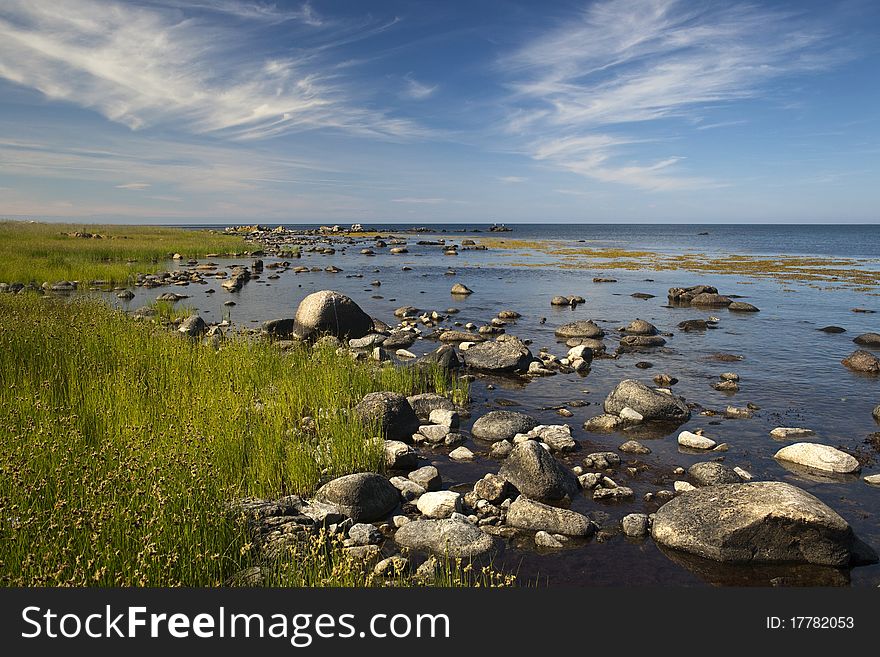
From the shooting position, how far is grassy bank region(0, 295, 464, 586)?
572 centimetres

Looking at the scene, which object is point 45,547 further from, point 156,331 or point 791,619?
point 156,331

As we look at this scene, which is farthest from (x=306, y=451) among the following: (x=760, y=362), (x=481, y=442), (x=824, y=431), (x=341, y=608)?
(x=760, y=362)

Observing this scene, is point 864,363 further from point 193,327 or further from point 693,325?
point 193,327

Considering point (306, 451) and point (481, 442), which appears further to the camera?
point (481, 442)

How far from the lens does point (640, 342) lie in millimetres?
23656

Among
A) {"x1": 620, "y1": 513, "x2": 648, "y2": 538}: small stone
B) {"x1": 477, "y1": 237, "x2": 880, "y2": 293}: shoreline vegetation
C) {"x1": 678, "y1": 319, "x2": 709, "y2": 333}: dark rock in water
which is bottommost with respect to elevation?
{"x1": 620, "y1": 513, "x2": 648, "y2": 538}: small stone

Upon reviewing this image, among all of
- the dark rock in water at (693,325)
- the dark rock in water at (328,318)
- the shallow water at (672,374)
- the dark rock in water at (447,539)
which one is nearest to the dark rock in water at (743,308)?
the shallow water at (672,374)

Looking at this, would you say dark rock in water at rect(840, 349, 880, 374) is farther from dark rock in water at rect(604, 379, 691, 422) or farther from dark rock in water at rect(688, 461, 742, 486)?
dark rock in water at rect(688, 461, 742, 486)

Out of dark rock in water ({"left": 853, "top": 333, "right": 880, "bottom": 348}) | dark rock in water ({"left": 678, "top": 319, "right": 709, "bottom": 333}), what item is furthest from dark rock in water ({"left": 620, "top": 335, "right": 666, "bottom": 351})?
dark rock in water ({"left": 853, "top": 333, "right": 880, "bottom": 348})

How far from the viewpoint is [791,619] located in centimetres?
542

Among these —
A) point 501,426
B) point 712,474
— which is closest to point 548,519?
point 712,474

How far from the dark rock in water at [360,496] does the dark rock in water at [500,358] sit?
1007cm

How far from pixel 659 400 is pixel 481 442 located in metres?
5.14

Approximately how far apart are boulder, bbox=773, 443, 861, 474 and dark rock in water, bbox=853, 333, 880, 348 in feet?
51.2
